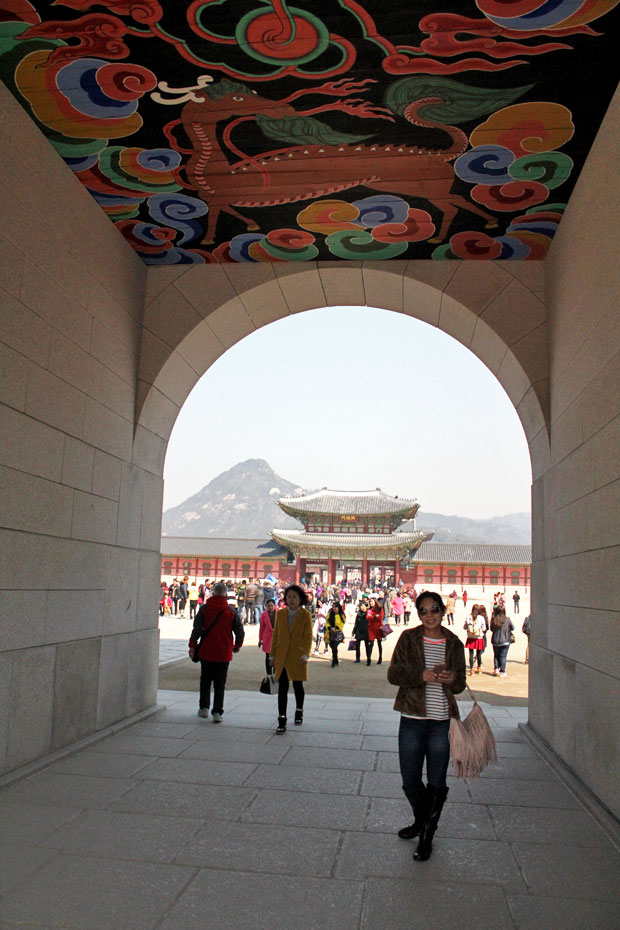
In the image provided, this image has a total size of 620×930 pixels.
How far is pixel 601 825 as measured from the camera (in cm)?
414

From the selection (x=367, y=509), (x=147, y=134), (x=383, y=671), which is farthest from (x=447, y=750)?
(x=367, y=509)

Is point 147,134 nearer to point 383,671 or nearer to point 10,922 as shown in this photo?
point 10,922

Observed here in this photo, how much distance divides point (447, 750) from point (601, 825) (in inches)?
45.6

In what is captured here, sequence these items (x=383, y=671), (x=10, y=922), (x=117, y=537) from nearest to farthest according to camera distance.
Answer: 1. (x=10, y=922)
2. (x=117, y=537)
3. (x=383, y=671)

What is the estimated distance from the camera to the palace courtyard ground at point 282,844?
9.96ft

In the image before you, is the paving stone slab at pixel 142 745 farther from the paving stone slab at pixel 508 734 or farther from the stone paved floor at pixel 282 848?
the paving stone slab at pixel 508 734

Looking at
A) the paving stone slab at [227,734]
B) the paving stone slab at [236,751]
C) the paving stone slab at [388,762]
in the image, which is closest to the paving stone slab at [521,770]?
the paving stone slab at [388,762]

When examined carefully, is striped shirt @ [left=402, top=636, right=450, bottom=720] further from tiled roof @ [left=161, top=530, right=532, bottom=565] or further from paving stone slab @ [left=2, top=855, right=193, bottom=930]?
tiled roof @ [left=161, top=530, right=532, bottom=565]

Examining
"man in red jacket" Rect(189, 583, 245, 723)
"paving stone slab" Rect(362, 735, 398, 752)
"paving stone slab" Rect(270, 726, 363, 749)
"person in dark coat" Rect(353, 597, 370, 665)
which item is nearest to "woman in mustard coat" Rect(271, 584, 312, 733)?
"paving stone slab" Rect(270, 726, 363, 749)

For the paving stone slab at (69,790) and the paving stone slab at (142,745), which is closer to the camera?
the paving stone slab at (69,790)

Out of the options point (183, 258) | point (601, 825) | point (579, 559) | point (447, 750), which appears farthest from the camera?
point (183, 258)

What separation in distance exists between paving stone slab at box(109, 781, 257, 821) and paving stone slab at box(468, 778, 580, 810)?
149cm

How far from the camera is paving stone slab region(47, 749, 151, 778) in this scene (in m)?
4.98

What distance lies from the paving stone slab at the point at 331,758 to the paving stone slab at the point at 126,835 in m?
1.52
